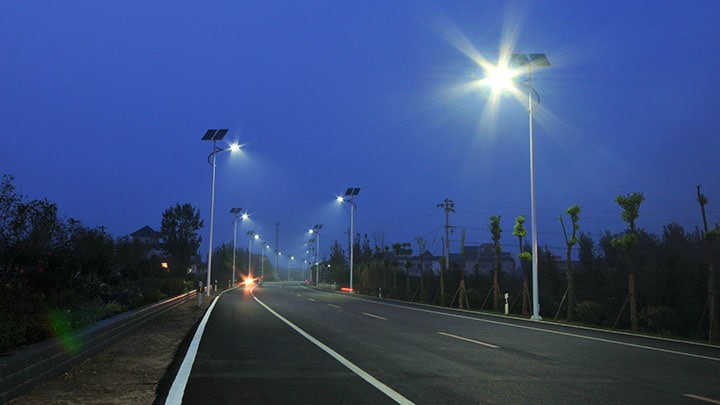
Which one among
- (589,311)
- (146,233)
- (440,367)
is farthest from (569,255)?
(146,233)

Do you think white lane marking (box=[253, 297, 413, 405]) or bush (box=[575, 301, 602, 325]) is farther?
bush (box=[575, 301, 602, 325])

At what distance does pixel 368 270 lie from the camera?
53000 millimetres

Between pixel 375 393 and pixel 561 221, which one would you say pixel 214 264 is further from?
pixel 375 393

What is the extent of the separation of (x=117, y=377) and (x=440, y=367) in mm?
5203

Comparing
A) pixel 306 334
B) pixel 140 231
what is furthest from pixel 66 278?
pixel 140 231

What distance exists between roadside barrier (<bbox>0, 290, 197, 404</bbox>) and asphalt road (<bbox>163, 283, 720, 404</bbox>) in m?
1.73

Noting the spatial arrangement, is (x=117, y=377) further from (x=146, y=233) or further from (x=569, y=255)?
(x=146, y=233)

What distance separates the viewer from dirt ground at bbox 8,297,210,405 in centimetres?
685

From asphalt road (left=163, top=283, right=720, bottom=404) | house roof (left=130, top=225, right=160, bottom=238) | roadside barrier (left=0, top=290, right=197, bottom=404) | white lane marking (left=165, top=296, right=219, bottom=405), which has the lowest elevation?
asphalt road (left=163, top=283, right=720, bottom=404)

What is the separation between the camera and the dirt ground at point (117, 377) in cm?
685

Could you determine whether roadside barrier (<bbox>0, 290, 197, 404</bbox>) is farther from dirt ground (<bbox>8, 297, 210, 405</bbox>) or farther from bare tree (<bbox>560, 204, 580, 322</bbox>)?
bare tree (<bbox>560, 204, 580, 322</bbox>)

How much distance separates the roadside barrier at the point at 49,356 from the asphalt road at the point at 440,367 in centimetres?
173

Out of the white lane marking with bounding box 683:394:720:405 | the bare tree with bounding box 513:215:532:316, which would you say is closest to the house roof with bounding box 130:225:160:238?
the bare tree with bounding box 513:215:532:316

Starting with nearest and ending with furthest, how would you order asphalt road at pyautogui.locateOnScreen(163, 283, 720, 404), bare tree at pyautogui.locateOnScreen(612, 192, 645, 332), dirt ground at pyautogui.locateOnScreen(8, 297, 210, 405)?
dirt ground at pyautogui.locateOnScreen(8, 297, 210, 405) → asphalt road at pyautogui.locateOnScreen(163, 283, 720, 404) → bare tree at pyautogui.locateOnScreen(612, 192, 645, 332)
